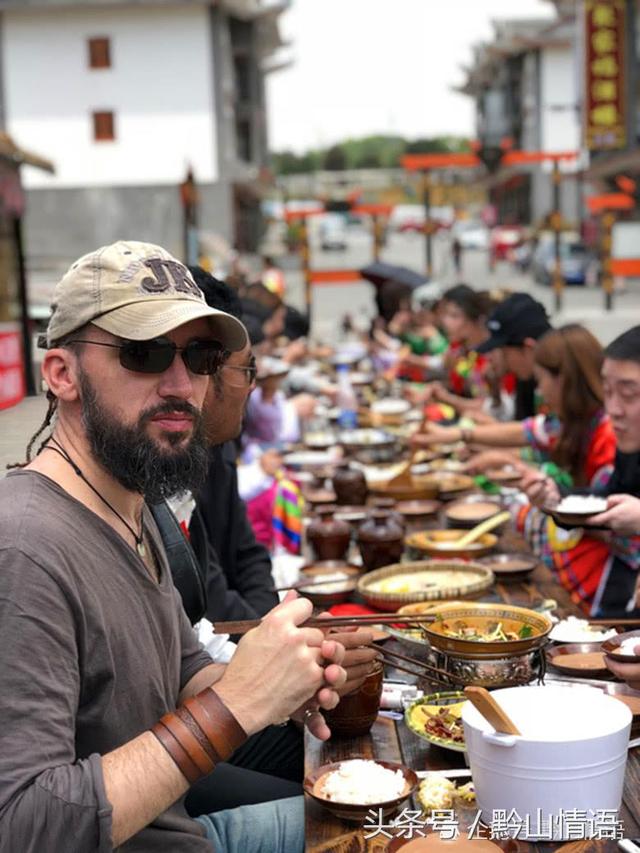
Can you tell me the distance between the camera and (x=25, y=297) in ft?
38.3

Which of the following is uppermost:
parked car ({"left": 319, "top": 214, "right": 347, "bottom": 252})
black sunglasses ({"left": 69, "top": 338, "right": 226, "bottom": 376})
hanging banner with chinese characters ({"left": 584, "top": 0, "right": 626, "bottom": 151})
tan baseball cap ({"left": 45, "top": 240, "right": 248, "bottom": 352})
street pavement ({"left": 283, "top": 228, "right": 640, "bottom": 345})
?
hanging banner with chinese characters ({"left": 584, "top": 0, "right": 626, "bottom": 151})

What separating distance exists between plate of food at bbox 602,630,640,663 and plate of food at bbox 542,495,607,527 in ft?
3.13

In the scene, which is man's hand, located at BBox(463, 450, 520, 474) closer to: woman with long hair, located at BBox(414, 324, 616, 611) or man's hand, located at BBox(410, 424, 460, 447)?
woman with long hair, located at BBox(414, 324, 616, 611)

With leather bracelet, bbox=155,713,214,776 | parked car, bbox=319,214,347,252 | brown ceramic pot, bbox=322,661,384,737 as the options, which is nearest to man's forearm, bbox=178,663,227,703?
brown ceramic pot, bbox=322,661,384,737

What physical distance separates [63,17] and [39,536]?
36.6m

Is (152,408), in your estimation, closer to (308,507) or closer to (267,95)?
(308,507)

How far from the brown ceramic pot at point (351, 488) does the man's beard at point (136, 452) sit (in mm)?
3196

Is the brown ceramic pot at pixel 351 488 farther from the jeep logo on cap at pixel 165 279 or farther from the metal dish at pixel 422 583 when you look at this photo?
the jeep logo on cap at pixel 165 279

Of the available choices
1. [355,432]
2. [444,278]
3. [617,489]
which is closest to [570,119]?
[444,278]

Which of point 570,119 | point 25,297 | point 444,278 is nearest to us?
point 25,297

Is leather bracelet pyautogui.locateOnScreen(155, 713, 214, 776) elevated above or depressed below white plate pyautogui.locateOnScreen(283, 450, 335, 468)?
above

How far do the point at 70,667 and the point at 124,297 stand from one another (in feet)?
2.19

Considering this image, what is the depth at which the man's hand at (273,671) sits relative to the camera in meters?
1.87

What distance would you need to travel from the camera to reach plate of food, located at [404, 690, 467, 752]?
2320 millimetres
